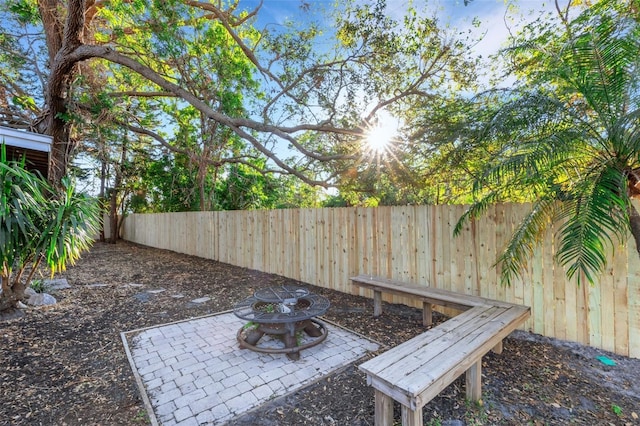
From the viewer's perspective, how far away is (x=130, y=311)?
4.17 metres

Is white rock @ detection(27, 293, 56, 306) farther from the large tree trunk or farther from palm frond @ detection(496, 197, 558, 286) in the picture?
palm frond @ detection(496, 197, 558, 286)

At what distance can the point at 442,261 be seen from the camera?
12.0 feet

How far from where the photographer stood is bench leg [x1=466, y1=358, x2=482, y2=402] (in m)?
2.04

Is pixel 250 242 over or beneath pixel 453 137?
beneath

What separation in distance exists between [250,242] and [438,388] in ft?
18.8

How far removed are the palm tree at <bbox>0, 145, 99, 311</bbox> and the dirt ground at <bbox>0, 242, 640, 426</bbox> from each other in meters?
0.77

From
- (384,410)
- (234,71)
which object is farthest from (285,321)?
(234,71)

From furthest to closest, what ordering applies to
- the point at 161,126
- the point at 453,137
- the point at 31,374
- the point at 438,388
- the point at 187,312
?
the point at 161,126
the point at 187,312
the point at 453,137
the point at 31,374
the point at 438,388

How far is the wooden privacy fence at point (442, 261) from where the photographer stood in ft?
8.58

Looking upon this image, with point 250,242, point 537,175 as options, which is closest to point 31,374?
point 250,242

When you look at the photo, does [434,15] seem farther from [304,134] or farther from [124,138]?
[124,138]

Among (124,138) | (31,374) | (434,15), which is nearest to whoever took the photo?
(31,374)

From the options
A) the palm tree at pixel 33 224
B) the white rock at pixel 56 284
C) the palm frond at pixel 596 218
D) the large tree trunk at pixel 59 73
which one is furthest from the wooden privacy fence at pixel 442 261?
the large tree trunk at pixel 59 73

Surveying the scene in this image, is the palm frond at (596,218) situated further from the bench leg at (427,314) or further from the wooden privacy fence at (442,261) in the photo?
the bench leg at (427,314)
